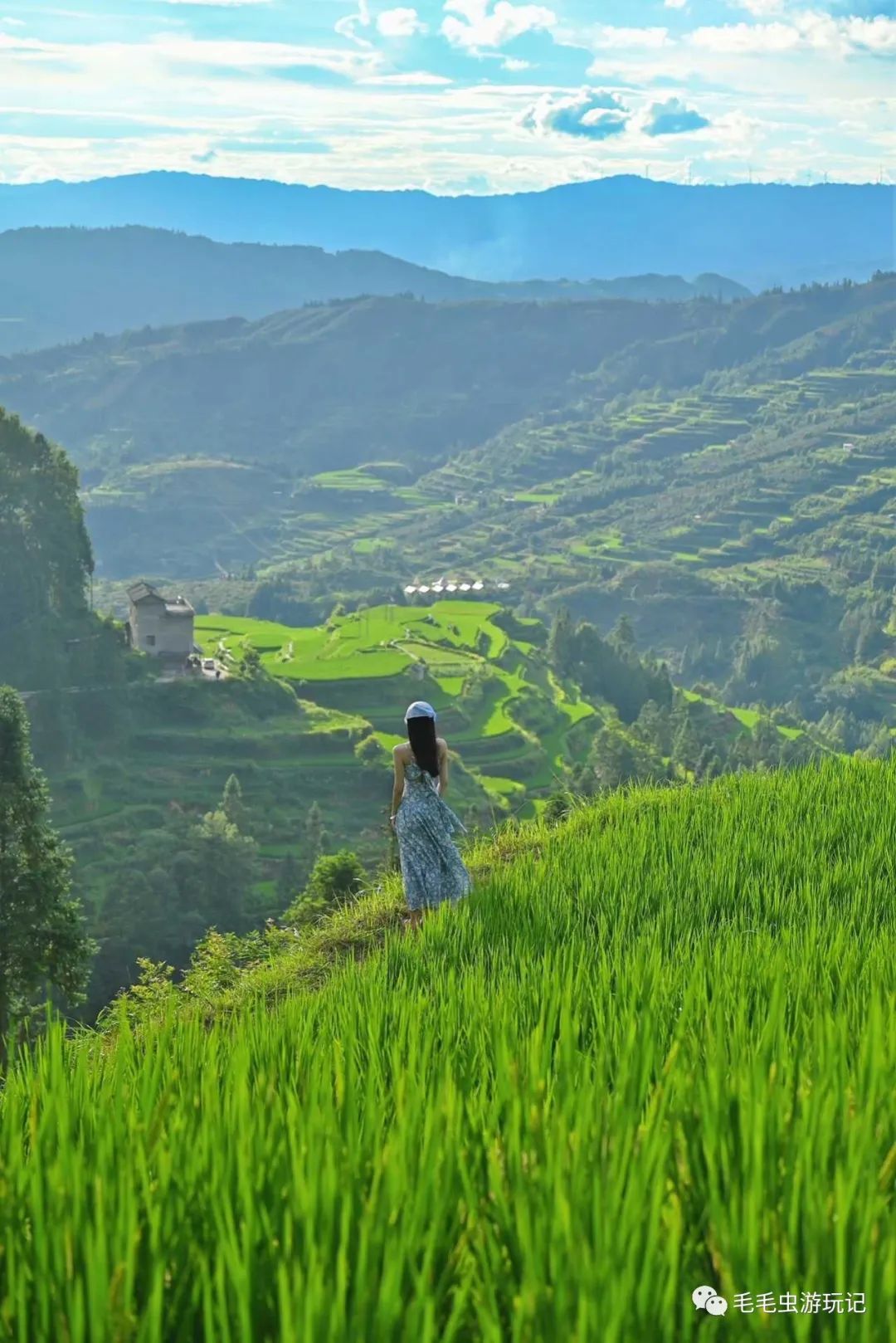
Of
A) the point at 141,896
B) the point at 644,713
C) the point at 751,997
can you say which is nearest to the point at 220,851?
the point at 141,896

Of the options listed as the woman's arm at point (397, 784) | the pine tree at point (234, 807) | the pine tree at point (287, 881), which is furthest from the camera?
the pine tree at point (234, 807)

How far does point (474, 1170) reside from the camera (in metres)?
2.44

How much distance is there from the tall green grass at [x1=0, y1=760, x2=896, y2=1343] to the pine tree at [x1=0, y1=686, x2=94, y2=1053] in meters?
15.3

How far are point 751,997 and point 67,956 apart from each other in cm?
1668

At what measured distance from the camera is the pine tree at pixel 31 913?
18.8 meters

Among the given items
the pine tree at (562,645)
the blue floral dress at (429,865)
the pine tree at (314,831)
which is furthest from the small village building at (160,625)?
the blue floral dress at (429,865)

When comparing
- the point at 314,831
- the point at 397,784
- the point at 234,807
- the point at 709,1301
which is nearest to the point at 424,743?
the point at 397,784

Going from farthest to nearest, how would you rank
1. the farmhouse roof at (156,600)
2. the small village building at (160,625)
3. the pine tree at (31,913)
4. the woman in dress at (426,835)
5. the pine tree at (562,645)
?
the pine tree at (562,645) < the small village building at (160,625) < the farmhouse roof at (156,600) < the pine tree at (31,913) < the woman in dress at (426,835)

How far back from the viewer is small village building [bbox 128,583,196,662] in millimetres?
78312

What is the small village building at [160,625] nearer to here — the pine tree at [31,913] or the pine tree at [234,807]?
the pine tree at [234,807]

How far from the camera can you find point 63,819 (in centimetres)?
6381

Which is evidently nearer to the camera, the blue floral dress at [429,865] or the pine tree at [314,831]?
the blue floral dress at [429,865]

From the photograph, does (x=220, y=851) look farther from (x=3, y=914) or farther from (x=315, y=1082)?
(x=315, y=1082)

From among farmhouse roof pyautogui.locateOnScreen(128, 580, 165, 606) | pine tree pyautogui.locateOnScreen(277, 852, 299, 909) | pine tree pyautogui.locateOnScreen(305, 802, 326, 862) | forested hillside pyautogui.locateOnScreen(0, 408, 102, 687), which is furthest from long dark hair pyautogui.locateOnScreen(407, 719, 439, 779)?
farmhouse roof pyautogui.locateOnScreen(128, 580, 165, 606)
